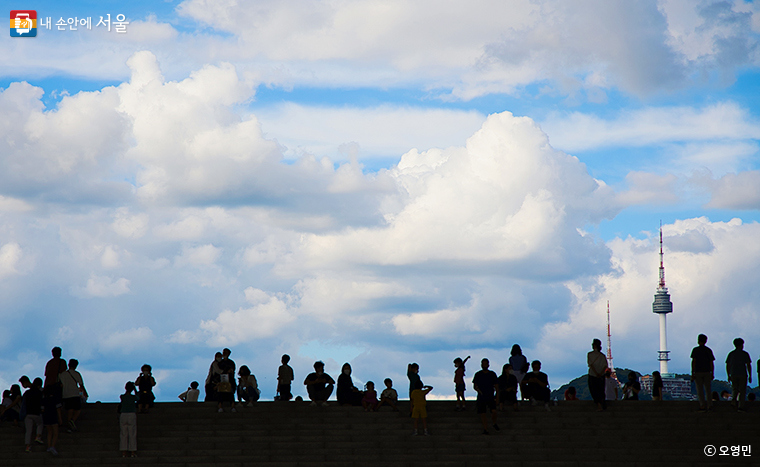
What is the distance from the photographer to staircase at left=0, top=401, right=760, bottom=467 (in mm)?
20188

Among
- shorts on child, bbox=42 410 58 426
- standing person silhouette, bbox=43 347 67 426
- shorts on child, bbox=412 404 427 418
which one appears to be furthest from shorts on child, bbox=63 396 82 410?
shorts on child, bbox=412 404 427 418

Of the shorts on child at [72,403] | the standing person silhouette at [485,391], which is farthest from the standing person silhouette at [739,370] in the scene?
the shorts on child at [72,403]

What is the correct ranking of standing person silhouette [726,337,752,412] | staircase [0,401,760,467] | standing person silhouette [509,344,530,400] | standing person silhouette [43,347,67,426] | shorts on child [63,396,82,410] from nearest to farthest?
staircase [0,401,760,467] < standing person silhouette [43,347,67,426] < shorts on child [63,396,82,410] < standing person silhouette [726,337,752,412] < standing person silhouette [509,344,530,400]

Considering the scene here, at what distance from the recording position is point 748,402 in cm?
2330

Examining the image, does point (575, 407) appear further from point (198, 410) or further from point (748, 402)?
point (198, 410)

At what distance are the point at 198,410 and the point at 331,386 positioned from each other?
3656 mm

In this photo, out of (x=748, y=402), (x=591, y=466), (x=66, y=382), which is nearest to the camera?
(x=591, y=466)

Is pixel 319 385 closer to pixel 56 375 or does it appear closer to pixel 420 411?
pixel 420 411

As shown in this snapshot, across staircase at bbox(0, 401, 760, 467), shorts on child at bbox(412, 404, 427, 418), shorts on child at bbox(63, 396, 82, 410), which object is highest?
shorts on child at bbox(63, 396, 82, 410)

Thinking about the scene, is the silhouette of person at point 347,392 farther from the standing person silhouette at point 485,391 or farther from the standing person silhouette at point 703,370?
the standing person silhouette at point 703,370

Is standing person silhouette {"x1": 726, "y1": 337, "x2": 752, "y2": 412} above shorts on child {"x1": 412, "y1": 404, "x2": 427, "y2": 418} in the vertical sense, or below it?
above

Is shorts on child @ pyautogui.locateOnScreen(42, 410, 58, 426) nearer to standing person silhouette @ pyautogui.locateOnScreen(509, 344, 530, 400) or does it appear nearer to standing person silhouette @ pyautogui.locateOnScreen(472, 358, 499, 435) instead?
standing person silhouette @ pyautogui.locateOnScreen(472, 358, 499, 435)

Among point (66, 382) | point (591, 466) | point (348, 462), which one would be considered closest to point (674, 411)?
point (591, 466)

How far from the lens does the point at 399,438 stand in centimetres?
2127
